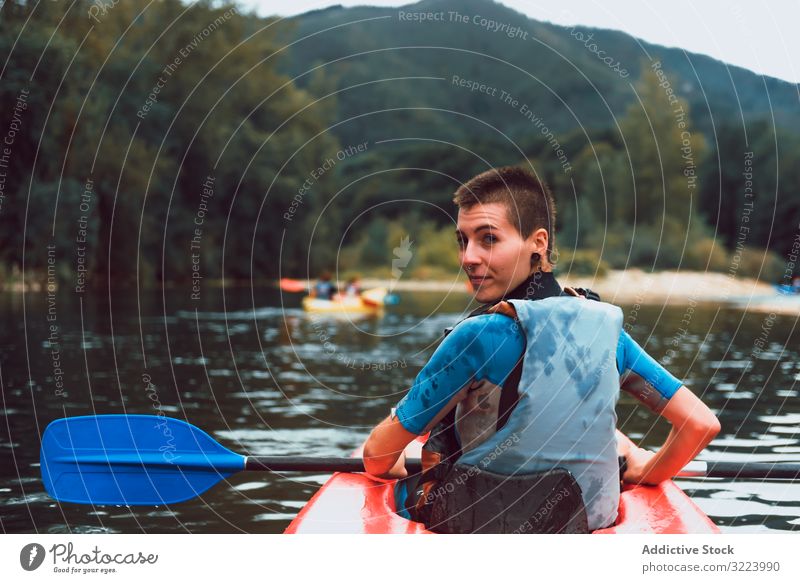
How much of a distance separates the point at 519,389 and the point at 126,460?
242cm

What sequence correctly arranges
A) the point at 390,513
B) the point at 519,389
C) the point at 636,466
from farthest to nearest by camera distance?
1. the point at 636,466
2. the point at 390,513
3. the point at 519,389

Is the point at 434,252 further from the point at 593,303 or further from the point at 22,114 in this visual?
the point at 593,303

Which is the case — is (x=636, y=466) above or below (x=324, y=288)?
above

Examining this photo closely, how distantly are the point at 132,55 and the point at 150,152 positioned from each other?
11.6 feet

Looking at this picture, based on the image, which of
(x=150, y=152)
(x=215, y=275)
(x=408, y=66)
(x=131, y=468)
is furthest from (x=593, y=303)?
(x=408, y=66)

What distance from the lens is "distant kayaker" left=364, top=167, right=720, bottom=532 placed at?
9.49ft

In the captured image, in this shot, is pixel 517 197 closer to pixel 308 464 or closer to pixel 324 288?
pixel 308 464

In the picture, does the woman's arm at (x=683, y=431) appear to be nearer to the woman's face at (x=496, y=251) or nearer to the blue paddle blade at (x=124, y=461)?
the woman's face at (x=496, y=251)

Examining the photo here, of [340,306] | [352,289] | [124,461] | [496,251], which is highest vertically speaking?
[496,251]

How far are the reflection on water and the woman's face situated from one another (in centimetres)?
264

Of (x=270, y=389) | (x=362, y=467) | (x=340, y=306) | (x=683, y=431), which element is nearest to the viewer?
(x=683, y=431)

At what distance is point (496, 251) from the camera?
3.07 metres

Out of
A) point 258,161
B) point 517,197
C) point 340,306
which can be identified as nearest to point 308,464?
point 517,197

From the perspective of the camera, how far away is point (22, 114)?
21.3 metres
